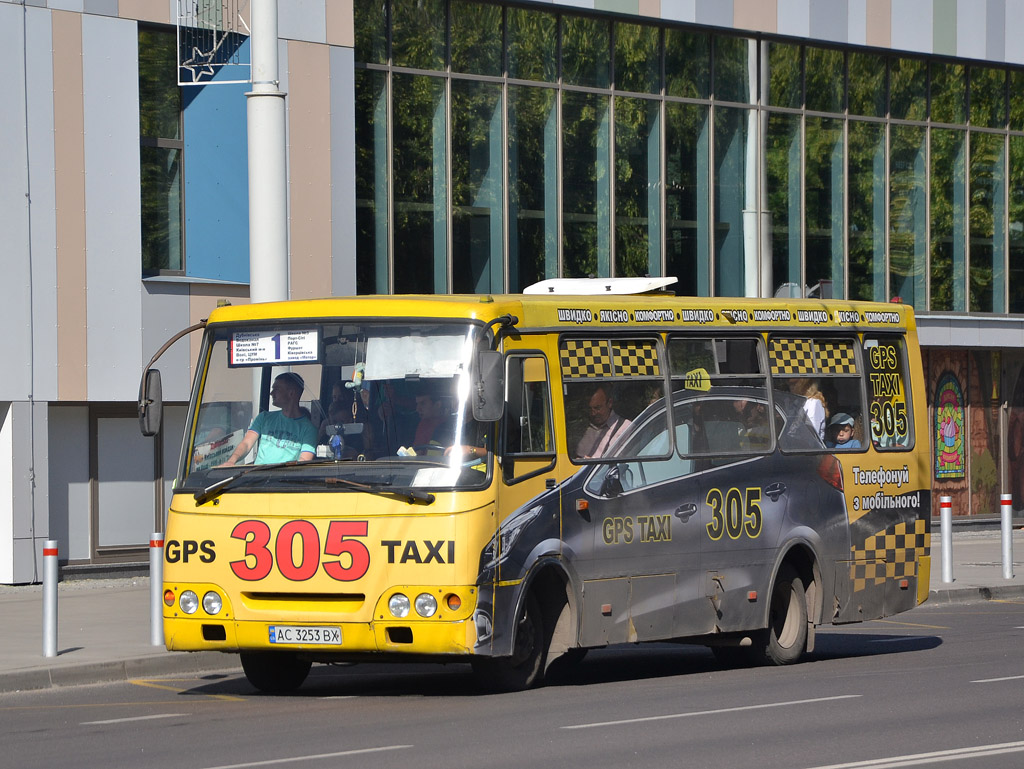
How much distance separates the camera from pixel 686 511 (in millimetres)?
12562

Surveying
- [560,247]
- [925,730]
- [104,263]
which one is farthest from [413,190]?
[925,730]

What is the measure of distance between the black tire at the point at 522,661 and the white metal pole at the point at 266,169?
470cm

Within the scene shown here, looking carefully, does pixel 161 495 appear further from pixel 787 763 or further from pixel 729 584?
pixel 787 763

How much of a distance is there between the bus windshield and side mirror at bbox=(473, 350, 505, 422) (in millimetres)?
328

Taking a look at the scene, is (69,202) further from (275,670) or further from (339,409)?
(339,409)

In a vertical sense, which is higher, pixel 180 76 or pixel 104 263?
pixel 180 76

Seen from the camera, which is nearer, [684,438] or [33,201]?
[684,438]

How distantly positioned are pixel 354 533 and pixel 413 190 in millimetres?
13381

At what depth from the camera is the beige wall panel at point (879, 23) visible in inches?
1125

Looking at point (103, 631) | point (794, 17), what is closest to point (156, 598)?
point (103, 631)

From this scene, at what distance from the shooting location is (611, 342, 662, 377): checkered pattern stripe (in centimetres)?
1234

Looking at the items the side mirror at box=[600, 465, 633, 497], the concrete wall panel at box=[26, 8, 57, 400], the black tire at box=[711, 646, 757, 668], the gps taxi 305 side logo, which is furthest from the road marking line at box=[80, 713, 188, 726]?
the concrete wall panel at box=[26, 8, 57, 400]

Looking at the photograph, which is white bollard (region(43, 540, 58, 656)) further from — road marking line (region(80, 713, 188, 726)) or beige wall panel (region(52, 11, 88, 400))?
beige wall panel (region(52, 11, 88, 400))

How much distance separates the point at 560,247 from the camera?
25.4 m
